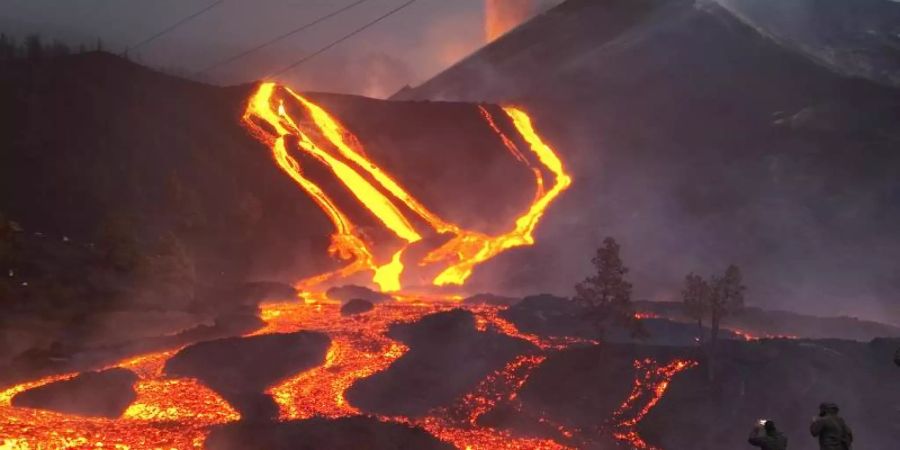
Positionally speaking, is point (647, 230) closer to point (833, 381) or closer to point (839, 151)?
point (839, 151)

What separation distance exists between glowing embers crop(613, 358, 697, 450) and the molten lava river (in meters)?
0.05

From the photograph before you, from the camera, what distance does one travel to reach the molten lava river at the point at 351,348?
2912 centimetres

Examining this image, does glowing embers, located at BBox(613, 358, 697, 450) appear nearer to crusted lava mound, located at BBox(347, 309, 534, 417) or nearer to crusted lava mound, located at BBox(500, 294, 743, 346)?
crusted lava mound, located at BBox(500, 294, 743, 346)

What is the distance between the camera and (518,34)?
14912 centimetres

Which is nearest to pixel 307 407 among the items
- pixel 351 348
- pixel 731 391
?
pixel 351 348

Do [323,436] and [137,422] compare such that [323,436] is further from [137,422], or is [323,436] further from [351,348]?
[351,348]

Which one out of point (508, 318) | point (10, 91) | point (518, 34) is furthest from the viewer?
point (518, 34)

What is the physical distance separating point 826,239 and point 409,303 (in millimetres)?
40053

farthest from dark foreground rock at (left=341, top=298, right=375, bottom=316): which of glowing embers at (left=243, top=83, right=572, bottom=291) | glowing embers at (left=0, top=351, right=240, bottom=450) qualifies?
glowing embers at (left=0, top=351, right=240, bottom=450)

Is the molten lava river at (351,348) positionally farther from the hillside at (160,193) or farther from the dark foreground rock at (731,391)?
the hillside at (160,193)

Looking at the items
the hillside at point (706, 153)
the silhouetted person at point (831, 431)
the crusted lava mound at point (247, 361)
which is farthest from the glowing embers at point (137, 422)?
the hillside at point (706, 153)

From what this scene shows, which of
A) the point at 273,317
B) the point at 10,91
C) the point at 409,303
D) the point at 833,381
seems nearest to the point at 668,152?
the point at 409,303

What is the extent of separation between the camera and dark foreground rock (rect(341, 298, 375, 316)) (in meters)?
53.0

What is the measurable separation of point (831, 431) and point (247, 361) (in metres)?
30.8
